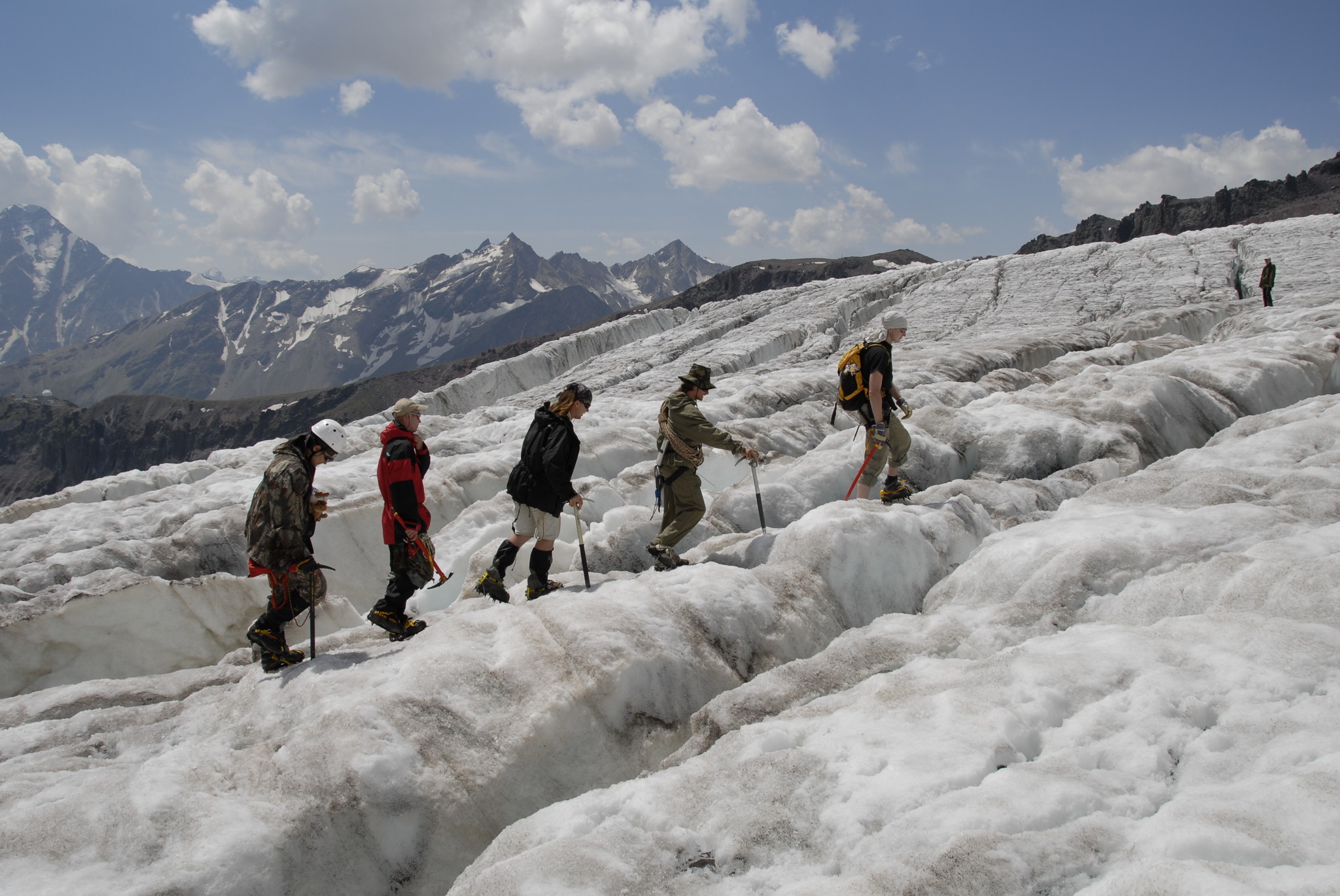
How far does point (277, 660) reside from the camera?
648 centimetres

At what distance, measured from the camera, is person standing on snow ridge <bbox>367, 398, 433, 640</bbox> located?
6.84 metres

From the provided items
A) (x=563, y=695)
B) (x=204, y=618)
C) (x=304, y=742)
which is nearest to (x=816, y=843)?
(x=563, y=695)

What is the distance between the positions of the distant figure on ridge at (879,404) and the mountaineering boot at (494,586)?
15.2 ft

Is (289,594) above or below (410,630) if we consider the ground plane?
above

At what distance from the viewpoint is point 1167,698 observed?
4426 mm

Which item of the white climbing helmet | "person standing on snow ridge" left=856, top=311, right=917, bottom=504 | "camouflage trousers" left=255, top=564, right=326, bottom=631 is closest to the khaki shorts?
the white climbing helmet

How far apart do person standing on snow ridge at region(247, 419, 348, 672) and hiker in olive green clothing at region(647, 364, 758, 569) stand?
3326mm

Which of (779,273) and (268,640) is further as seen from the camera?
(779,273)

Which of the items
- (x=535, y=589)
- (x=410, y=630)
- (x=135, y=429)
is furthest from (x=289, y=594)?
(x=135, y=429)

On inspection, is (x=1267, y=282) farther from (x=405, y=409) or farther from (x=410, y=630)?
(x=410, y=630)

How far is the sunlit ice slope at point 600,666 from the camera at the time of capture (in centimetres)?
416

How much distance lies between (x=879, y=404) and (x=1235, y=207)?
103717mm

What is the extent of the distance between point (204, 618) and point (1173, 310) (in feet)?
110

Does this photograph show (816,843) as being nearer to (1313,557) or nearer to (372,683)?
(372,683)
